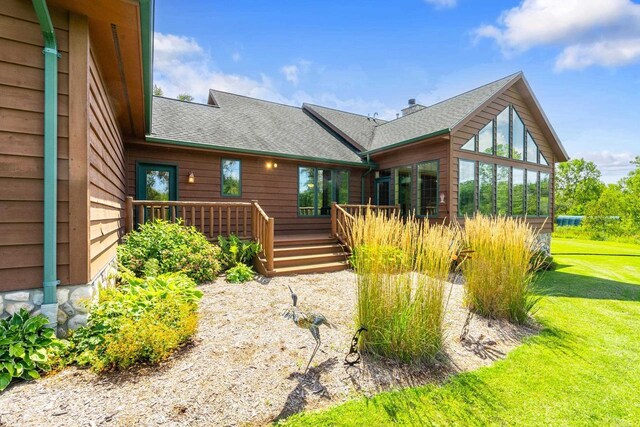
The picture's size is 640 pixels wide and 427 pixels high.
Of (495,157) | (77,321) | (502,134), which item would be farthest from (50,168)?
(502,134)

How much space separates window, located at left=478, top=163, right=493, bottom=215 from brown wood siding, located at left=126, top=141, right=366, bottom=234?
361 cm

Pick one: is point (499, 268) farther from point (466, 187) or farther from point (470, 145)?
point (470, 145)

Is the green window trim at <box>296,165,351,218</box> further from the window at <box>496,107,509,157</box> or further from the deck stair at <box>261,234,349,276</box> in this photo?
the window at <box>496,107,509,157</box>

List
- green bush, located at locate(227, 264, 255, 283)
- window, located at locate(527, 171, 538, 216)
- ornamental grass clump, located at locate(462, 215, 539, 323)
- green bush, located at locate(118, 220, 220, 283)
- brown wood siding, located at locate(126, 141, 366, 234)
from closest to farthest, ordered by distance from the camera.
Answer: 1. ornamental grass clump, located at locate(462, 215, 539, 323)
2. green bush, located at locate(118, 220, 220, 283)
3. green bush, located at locate(227, 264, 255, 283)
4. brown wood siding, located at locate(126, 141, 366, 234)
5. window, located at locate(527, 171, 538, 216)

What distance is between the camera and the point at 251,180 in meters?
8.35

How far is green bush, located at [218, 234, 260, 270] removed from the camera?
5980 millimetres

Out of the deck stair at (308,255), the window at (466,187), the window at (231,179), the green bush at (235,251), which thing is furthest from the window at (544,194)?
the window at (231,179)

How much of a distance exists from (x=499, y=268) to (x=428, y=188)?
4892 mm

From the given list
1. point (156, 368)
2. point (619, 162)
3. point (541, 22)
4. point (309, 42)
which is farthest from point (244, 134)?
point (619, 162)

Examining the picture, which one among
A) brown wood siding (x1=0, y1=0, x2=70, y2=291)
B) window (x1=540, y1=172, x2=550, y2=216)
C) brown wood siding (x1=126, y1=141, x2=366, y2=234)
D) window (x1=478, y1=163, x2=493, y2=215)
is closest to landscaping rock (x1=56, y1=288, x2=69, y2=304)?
brown wood siding (x1=0, y1=0, x2=70, y2=291)

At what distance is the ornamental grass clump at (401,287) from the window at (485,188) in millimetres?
6574

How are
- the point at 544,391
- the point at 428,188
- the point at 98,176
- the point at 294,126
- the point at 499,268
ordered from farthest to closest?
the point at 294,126, the point at 428,188, the point at 499,268, the point at 98,176, the point at 544,391

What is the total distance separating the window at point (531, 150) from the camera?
381 inches

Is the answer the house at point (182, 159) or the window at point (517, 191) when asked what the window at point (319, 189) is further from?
the window at point (517, 191)
